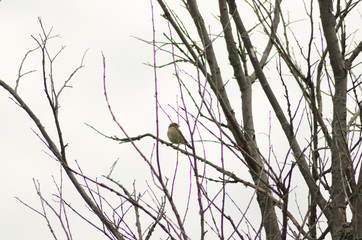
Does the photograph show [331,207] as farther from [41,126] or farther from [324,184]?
[41,126]

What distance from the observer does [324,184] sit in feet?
9.00

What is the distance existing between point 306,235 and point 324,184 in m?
0.40

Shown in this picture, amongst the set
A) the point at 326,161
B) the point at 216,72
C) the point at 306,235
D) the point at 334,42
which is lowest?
the point at 306,235

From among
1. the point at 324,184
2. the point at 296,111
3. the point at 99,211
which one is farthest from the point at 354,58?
the point at 99,211

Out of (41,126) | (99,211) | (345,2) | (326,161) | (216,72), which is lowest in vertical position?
(99,211)

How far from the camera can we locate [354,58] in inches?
114

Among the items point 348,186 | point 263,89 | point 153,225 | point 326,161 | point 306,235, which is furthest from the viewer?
point 153,225

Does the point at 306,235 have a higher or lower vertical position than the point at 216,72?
lower

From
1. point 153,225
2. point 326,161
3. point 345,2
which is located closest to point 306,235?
point 326,161

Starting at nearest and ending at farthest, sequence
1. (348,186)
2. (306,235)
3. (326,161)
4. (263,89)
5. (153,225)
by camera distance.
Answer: (306,235) < (348,186) < (326,161) < (263,89) < (153,225)

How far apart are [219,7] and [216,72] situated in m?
0.44

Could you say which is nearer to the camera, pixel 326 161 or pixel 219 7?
pixel 326 161

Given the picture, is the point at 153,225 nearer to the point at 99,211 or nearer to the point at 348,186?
the point at 99,211

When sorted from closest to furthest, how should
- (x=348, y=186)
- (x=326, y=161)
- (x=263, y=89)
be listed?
(x=348, y=186) → (x=326, y=161) → (x=263, y=89)
